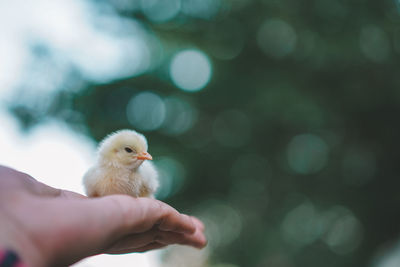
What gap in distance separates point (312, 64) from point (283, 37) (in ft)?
1.26

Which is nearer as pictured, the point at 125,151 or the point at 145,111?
the point at 125,151

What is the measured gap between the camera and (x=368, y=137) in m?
4.07

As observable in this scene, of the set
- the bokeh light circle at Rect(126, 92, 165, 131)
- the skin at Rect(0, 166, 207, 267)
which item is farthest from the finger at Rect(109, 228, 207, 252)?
the bokeh light circle at Rect(126, 92, 165, 131)

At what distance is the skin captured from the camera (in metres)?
0.83

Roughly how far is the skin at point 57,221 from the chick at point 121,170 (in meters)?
0.22

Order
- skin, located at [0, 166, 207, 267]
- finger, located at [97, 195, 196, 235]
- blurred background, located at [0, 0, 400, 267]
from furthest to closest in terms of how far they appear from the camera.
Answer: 1. blurred background, located at [0, 0, 400, 267]
2. finger, located at [97, 195, 196, 235]
3. skin, located at [0, 166, 207, 267]

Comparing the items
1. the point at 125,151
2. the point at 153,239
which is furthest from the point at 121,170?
the point at 153,239

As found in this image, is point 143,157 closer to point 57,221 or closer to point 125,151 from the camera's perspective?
point 125,151

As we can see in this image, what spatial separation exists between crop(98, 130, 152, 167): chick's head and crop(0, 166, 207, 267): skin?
0.27 m

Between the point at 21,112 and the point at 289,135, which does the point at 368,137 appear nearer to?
the point at 289,135

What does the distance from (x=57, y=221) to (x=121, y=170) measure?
0.47m

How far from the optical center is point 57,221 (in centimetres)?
87

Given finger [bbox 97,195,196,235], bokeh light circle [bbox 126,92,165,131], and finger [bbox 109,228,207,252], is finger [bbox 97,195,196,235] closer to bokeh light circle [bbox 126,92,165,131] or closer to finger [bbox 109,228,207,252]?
finger [bbox 109,228,207,252]

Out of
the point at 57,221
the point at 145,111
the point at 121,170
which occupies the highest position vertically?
the point at 145,111
